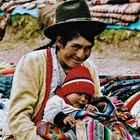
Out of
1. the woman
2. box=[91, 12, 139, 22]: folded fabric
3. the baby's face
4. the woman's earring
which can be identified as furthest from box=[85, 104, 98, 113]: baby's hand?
box=[91, 12, 139, 22]: folded fabric

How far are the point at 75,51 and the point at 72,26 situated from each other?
0.13 m

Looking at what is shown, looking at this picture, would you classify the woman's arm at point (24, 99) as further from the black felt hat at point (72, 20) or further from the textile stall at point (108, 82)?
the black felt hat at point (72, 20)

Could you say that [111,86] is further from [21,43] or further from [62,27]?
[21,43]

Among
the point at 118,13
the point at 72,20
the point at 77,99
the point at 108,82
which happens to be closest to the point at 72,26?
the point at 72,20

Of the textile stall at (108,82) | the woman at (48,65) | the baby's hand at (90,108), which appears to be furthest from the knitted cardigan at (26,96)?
the baby's hand at (90,108)

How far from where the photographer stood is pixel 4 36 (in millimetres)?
10539

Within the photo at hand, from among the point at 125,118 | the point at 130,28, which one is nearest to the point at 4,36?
the point at 130,28

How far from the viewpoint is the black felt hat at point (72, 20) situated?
2.47 metres

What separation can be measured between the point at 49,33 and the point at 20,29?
7909mm

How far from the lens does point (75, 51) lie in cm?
246

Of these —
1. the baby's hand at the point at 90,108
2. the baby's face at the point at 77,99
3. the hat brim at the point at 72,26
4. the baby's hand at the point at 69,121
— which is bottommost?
the baby's hand at the point at 90,108

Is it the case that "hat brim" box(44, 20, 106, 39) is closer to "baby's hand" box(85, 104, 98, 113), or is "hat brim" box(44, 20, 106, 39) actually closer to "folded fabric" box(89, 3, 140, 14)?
"baby's hand" box(85, 104, 98, 113)

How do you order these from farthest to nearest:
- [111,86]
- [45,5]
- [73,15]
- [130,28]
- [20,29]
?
[20,29] → [45,5] → [130,28] → [111,86] → [73,15]

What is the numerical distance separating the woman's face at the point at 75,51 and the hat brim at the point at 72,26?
66 mm
